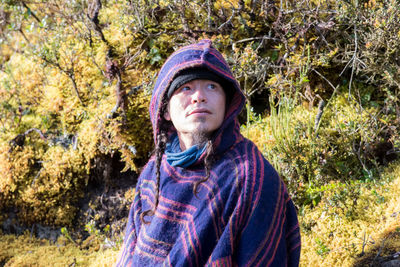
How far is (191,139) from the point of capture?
211 cm

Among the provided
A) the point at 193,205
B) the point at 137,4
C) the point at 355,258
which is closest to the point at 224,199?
the point at 193,205

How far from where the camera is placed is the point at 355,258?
2.74m

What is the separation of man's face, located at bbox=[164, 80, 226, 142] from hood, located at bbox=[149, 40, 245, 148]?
0.21 feet

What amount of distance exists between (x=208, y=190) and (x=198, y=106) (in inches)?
17.2

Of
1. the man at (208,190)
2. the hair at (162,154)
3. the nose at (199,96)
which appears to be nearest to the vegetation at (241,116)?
the man at (208,190)

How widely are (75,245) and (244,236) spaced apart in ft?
9.50

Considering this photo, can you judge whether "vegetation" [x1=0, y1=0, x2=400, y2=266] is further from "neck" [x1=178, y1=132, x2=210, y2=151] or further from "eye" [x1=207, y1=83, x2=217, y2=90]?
"eye" [x1=207, y1=83, x2=217, y2=90]

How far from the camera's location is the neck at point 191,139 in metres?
2.04

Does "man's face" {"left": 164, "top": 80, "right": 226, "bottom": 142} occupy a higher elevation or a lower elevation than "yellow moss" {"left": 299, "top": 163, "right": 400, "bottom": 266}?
higher

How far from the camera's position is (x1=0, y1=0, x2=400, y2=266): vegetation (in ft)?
11.4

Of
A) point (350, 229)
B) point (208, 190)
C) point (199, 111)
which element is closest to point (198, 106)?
point (199, 111)

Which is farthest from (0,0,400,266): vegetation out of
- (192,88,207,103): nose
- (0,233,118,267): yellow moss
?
(192,88,207,103): nose

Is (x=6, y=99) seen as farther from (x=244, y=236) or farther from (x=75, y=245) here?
(x=244, y=236)

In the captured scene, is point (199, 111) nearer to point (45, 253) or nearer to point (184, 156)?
point (184, 156)
